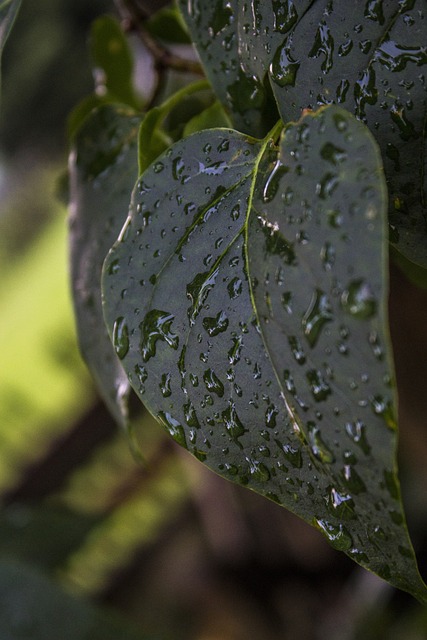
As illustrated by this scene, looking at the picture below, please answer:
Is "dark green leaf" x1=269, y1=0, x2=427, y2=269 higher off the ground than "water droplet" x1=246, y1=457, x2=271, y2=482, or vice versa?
"dark green leaf" x1=269, y1=0, x2=427, y2=269

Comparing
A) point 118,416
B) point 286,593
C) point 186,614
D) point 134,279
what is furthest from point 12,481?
point 134,279

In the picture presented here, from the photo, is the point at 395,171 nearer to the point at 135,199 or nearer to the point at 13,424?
the point at 135,199

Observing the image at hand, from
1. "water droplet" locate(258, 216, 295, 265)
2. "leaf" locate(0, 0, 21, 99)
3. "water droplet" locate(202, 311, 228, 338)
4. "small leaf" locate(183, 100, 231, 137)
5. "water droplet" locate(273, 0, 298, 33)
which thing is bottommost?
"small leaf" locate(183, 100, 231, 137)

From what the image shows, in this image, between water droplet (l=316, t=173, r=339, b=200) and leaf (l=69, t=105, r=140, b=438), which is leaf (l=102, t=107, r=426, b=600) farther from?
leaf (l=69, t=105, r=140, b=438)

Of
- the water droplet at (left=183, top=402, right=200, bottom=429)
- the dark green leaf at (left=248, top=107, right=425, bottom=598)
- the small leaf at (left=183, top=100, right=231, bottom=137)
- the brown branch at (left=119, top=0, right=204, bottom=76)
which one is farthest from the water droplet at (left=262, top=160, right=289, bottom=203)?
the brown branch at (left=119, top=0, right=204, bottom=76)

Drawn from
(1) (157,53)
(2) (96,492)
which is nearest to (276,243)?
(1) (157,53)

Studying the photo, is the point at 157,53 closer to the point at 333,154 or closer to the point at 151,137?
the point at 151,137

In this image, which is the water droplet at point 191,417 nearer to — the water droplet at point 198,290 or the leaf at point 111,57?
the water droplet at point 198,290
